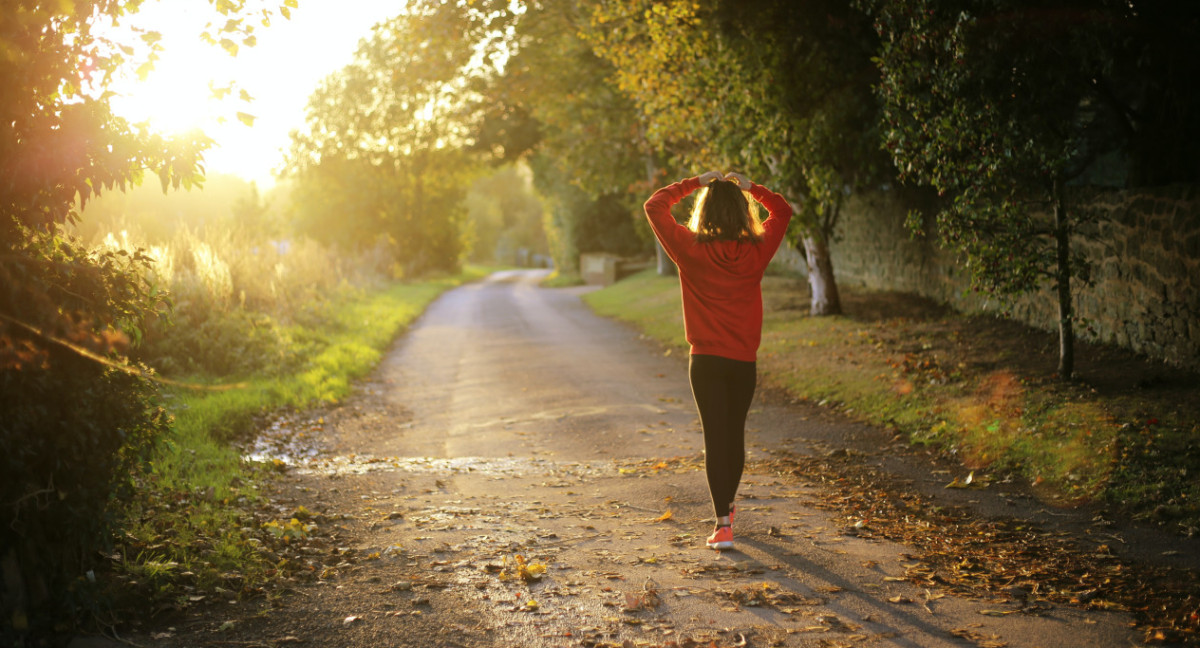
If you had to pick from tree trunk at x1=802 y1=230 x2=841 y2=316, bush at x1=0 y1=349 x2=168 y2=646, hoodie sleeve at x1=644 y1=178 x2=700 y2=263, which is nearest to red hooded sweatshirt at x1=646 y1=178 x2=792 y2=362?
hoodie sleeve at x1=644 y1=178 x2=700 y2=263

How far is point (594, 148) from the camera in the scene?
27234mm

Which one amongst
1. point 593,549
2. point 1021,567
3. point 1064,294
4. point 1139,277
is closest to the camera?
point 1021,567

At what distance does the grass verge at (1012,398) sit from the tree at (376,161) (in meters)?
27.1

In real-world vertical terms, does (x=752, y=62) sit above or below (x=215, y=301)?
above

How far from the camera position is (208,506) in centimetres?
662

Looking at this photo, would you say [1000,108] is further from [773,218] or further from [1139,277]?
[773,218]

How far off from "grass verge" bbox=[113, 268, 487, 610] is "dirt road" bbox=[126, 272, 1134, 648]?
0.95 feet

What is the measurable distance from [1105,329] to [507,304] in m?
22.1

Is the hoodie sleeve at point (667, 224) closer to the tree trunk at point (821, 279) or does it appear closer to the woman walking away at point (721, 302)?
the woman walking away at point (721, 302)

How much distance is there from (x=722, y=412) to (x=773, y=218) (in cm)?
129

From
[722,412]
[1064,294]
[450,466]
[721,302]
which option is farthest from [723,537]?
[1064,294]

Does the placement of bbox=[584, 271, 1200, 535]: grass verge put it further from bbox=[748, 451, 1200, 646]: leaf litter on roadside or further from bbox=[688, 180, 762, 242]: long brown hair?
bbox=[688, 180, 762, 242]: long brown hair

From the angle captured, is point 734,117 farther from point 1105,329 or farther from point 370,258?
point 370,258

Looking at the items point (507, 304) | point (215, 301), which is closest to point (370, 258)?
point (507, 304)
